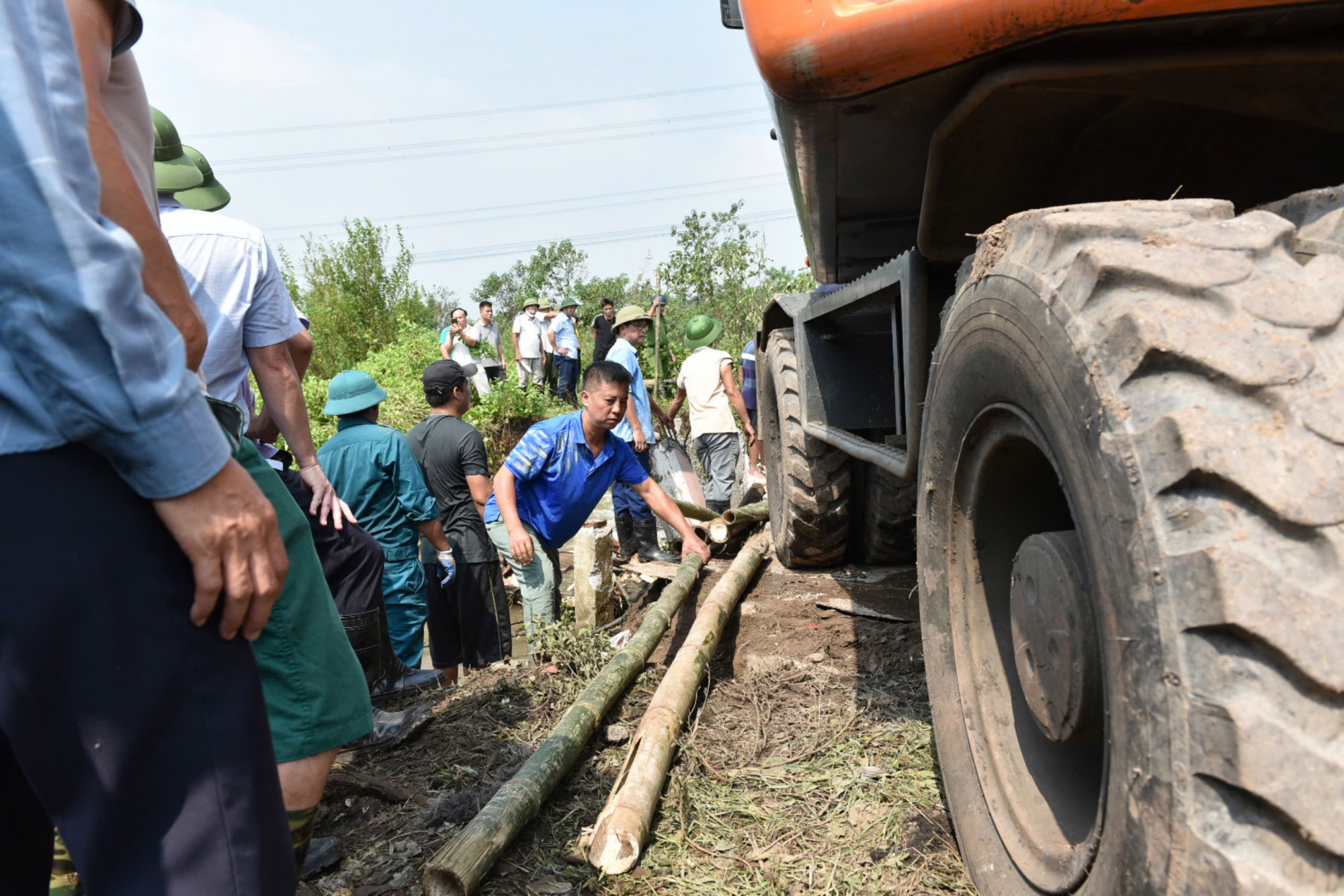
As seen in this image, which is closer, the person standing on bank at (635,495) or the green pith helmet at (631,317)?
the person standing on bank at (635,495)

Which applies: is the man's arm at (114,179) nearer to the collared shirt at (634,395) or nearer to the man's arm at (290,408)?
the man's arm at (290,408)

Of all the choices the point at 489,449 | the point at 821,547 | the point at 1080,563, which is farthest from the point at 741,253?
the point at 1080,563

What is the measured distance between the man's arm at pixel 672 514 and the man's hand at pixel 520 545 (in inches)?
29.9

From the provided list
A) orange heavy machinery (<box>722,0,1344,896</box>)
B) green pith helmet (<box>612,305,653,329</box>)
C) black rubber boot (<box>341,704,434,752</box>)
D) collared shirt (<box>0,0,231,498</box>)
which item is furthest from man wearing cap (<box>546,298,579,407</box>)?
collared shirt (<box>0,0,231,498</box>)

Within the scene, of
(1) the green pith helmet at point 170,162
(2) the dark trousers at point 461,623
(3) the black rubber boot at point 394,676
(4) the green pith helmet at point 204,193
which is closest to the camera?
(1) the green pith helmet at point 170,162

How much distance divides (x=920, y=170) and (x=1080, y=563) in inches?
54.1

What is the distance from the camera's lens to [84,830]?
3.88 feet

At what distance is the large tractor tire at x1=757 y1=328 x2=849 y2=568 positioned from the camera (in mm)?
4965

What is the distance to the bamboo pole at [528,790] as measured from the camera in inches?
98.3

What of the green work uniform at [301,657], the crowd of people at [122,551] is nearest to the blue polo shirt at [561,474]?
the green work uniform at [301,657]

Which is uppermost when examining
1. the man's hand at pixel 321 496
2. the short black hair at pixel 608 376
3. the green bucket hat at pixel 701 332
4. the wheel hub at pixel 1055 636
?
the green bucket hat at pixel 701 332

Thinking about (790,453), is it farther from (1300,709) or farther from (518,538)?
(1300,709)

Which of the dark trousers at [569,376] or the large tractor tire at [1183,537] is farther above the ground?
the dark trousers at [569,376]

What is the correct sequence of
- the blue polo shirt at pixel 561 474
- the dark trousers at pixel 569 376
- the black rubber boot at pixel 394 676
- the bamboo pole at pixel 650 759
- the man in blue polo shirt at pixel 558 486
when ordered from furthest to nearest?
1. the dark trousers at pixel 569 376
2. the blue polo shirt at pixel 561 474
3. the man in blue polo shirt at pixel 558 486
4. the black rubber boot at pixel 394 676
5. the bamboo pole at pixel 650 759
